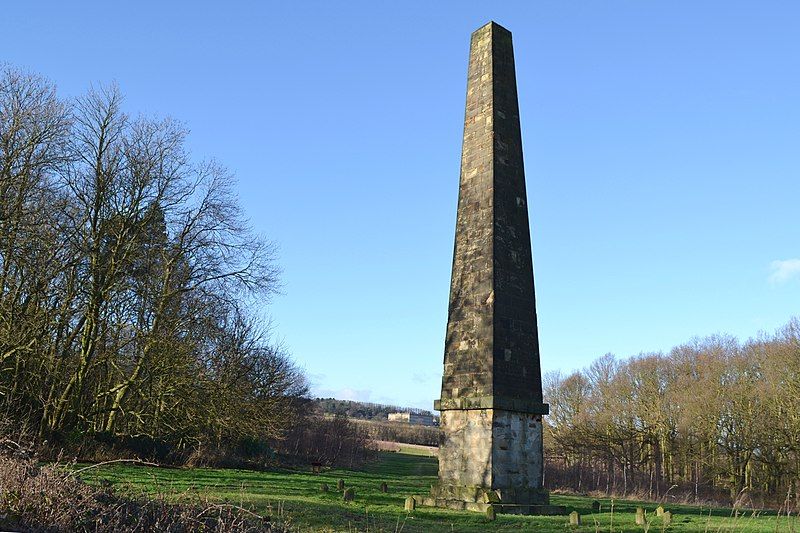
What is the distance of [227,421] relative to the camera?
23703 mm

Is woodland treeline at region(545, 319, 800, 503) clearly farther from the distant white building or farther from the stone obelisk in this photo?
the distant white building

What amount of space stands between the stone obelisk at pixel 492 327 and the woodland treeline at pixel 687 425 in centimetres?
2059

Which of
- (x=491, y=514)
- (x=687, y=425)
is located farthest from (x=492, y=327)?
(x=687, y=425)

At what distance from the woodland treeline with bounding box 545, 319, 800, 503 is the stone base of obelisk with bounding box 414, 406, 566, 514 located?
2017 centimetres

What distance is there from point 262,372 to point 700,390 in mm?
28186

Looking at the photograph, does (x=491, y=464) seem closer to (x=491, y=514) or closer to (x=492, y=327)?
(x=491, y=514)

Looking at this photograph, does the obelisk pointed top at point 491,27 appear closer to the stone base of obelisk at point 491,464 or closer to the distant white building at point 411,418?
the stone base of obelisk at point 491,464

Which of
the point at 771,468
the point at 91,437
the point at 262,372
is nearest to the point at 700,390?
the point at 771,468

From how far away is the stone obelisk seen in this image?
1416 cm

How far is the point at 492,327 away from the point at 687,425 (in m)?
33.6

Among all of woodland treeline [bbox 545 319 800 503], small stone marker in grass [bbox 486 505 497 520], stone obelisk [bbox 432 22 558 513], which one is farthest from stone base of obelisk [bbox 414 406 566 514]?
woodland treeline [bbox 545 319 800 503]

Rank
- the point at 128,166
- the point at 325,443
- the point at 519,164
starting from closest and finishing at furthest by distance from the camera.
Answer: the point at 519,164 < the point at 128,166 < the point at 325,443

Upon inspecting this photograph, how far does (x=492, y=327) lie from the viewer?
14.5 m

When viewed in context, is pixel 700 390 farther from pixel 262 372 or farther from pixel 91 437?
pixel 91 437
